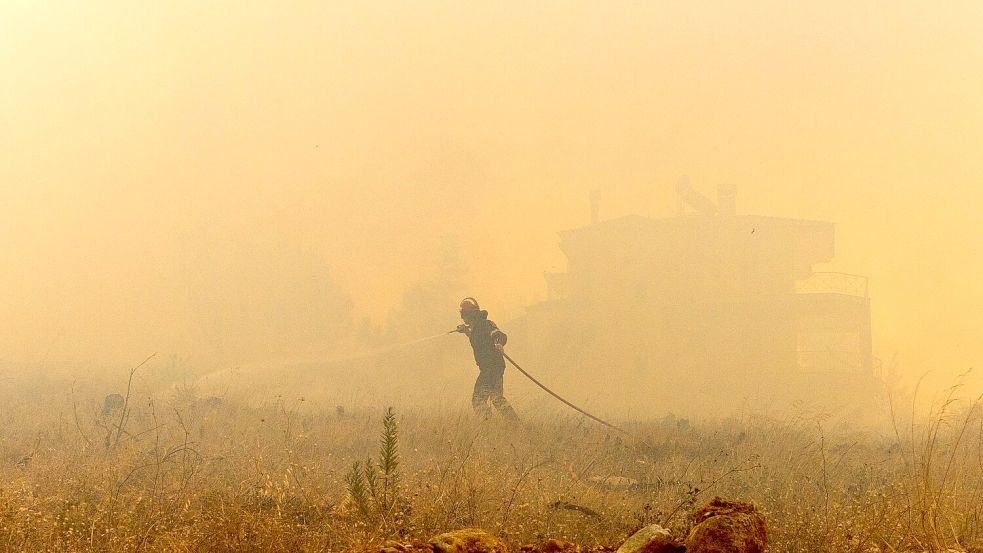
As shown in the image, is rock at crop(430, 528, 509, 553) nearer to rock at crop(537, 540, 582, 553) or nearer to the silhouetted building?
rock at crop(537, 540, 582, 553)

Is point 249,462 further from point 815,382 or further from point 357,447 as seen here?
point 815,382

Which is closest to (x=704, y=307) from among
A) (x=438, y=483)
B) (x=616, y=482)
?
(x=616, y=482)

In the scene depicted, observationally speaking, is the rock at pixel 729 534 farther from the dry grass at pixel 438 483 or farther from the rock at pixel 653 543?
the dry grass at pixel 438 483

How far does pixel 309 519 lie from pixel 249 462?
2.93 m

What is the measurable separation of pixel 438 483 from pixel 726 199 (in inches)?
1753

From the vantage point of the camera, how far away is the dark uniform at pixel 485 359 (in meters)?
12.8

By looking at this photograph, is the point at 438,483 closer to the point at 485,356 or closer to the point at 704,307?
the point at 485,356

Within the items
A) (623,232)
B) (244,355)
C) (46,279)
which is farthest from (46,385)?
(46,279)

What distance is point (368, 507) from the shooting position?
16.3ft

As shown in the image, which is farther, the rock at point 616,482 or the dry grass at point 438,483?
the rock at point 616,482

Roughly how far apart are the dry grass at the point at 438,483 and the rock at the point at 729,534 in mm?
1104

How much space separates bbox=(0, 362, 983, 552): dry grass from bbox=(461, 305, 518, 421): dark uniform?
2.54ft

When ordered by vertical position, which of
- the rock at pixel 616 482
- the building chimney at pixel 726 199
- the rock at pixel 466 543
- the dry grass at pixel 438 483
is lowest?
the rock at pixel 616 482

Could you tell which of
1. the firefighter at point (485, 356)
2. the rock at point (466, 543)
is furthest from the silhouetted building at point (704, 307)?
the rock at point (466, 543)
